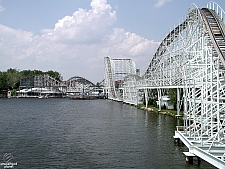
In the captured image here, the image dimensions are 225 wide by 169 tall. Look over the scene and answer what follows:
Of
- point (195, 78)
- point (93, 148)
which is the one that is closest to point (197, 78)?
point (195, 78)

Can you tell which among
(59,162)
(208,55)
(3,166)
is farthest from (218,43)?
(3,166)

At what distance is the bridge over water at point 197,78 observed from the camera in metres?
16.2

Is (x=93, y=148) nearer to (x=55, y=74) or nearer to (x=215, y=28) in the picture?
(x=215, y=28)

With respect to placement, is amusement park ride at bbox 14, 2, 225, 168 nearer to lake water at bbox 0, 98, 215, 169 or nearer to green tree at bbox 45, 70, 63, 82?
lake water at bbox 0, 98, 215, 169

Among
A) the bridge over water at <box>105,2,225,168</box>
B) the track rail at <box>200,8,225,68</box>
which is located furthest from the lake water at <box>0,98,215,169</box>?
the track rail at <box>200,8,225,68</box>

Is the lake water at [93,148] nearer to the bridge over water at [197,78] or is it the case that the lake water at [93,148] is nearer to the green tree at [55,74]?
the bridge over water at [197,78]

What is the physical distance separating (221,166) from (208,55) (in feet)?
28.9

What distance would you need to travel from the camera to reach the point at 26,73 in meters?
177

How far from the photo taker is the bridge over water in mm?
16172

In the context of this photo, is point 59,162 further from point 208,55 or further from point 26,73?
point 26,73

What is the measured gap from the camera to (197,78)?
2030cm

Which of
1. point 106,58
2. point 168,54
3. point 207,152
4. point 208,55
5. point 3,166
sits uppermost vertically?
point 106,58

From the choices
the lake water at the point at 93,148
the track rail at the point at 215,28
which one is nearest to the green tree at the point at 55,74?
the lake water at the point at 93,148

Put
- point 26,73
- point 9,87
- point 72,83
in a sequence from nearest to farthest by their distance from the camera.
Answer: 1. point 9,87
2. point 72,83
3. point 26,73
